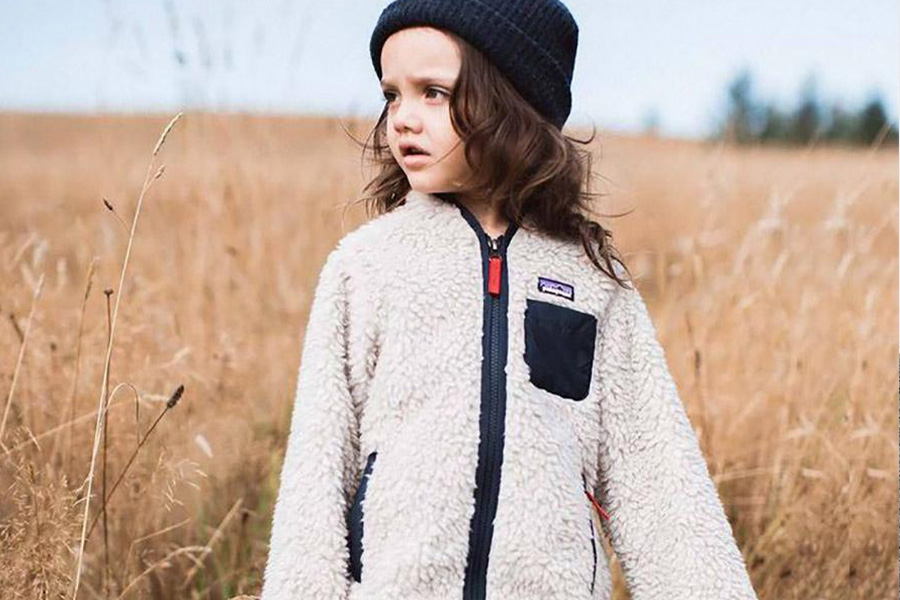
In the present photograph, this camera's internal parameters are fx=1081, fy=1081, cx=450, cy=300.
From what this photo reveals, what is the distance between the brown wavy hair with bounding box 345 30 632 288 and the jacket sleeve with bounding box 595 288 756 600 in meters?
0.13

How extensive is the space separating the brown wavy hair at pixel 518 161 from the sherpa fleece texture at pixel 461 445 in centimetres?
3

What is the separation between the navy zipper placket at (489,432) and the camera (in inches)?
55.7

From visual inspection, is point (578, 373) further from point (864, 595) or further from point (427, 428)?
point (864, 595)

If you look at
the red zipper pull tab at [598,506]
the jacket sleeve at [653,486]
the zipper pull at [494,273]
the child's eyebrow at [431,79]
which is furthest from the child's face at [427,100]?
the red zipper pull tab at [598,506]

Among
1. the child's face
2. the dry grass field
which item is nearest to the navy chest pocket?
the child's face

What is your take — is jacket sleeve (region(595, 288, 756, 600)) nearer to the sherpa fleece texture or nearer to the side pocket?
the sherpa fleece texture

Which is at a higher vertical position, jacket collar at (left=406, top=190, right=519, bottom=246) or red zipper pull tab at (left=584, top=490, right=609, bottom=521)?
jacket collar at (left=406, top=190, right=519, bottom=246)

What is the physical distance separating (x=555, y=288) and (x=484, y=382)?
7.5 inches

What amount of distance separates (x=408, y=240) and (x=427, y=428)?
0.28 metres

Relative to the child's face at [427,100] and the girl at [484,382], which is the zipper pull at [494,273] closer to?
the girl at [484,382]

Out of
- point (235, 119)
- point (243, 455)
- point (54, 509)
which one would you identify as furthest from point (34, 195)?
point (54, 509)

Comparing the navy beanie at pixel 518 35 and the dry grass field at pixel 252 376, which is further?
the dry grass field at pixel 252 376

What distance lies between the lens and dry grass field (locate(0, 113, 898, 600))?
2035 mm

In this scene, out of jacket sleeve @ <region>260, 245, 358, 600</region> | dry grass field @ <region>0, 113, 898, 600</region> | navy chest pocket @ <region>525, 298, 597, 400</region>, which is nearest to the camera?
jacket sleeve @ <region>260, 245, 358, 600</region>
